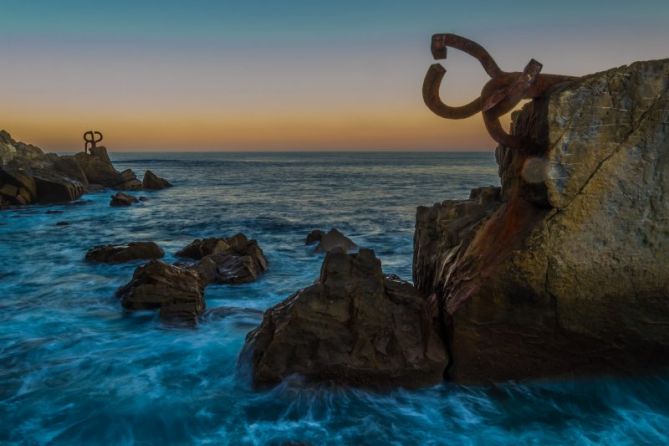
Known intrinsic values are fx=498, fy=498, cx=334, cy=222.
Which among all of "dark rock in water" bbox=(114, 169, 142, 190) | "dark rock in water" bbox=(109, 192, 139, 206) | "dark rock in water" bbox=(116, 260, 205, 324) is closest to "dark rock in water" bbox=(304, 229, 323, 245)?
"dark rock in water" bbox=(116, 260, 205, 324)

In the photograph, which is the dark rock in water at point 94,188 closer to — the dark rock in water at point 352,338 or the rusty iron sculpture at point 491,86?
the dark rock in water at point 352,338

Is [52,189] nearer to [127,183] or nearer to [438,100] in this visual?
[127,183]

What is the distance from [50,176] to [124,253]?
21.6m

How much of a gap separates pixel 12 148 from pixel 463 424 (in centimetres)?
4882

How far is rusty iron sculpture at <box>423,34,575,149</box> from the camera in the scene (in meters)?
4.37

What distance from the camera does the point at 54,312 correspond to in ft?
30.4

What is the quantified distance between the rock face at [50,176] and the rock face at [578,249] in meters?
28.7

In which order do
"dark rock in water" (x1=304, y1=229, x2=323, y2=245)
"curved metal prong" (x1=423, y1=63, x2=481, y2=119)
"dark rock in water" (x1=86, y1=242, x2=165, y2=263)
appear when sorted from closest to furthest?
"curved metal prong" (x1=423, y1=63, x2=481, y2=119)
"dark rock in water" (x1=86, y1=242, x2=165, y2=263)
"dark rock in water" (x1=304, y1=229, x2=323, y2=245)

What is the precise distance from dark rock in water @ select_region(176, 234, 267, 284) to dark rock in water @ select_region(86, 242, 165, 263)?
82 cm

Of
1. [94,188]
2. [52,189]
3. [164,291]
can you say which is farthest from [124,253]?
[94,188]

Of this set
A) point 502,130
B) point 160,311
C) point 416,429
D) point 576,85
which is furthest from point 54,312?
point 576,85

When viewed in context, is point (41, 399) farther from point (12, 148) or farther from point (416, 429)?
point (12, 148)

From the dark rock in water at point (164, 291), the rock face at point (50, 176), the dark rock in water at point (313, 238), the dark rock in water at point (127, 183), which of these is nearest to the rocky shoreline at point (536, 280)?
the dark rock in water at point (164, 291)

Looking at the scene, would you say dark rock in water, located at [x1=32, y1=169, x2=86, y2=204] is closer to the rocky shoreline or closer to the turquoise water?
the turquoise water
